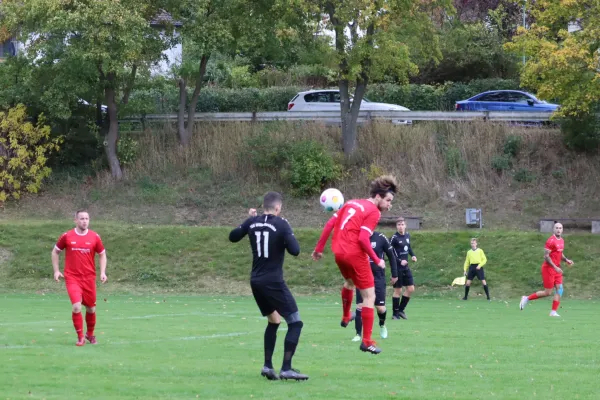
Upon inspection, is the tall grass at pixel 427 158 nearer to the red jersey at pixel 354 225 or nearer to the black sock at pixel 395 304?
the black sock at pixel 395 304

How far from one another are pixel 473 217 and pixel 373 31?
9.05 m

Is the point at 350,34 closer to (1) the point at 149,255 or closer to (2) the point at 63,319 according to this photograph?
(1) the point at 149,255

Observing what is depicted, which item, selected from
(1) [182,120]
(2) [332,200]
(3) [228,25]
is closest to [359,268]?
(2) [332,200]

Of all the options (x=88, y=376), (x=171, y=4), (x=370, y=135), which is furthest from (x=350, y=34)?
(x=88, y=376)

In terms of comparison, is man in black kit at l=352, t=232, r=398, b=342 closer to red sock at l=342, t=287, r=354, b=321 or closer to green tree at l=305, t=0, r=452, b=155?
red sock at l=342, t=287, r=354, b=321

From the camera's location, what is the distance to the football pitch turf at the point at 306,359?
9.77m

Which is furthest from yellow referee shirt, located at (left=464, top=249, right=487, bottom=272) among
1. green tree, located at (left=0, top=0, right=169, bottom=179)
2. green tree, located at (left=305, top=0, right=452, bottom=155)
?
→ green tree, located at (left=0, top=0, right=169, bottom=179)

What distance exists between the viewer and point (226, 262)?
32156 mm

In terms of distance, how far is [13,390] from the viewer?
9.62m

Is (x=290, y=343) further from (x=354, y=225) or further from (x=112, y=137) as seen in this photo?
(x=112, y=137)

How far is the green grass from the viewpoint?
30.1 meters

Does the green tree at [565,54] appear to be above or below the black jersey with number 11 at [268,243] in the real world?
above

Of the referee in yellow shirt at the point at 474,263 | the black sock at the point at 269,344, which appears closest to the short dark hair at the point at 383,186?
the black sock at the point at 269,344

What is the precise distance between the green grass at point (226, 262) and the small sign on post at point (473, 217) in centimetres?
136
